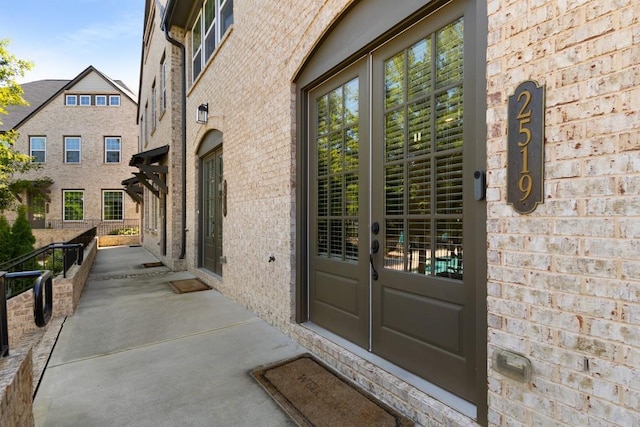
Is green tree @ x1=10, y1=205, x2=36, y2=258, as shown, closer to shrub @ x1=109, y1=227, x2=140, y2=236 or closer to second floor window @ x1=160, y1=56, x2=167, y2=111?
second floor window @ x1=160, y1=56, x2=167, y2=111

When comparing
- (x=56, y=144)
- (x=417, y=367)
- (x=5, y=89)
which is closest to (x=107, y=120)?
(x=56, y=144)

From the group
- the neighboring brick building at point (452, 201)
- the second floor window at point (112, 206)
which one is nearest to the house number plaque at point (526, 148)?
the neighboring brick building at point (452, 201)

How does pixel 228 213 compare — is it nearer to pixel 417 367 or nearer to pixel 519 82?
pixel 417 367

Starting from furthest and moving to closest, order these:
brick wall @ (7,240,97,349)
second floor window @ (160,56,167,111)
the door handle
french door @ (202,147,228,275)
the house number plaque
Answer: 1. second floor window @ (160,56,167,111)
2. french door @ (202,147,228,275)
3. brick wall @ (7,240,97,349)
4. the door handle
5. the house number plaque

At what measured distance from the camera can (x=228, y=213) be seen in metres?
5.57

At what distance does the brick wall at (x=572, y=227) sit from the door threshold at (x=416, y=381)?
0.27m

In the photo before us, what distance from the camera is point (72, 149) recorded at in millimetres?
20406

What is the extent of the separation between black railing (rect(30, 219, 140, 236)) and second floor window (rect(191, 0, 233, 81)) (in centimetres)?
1422

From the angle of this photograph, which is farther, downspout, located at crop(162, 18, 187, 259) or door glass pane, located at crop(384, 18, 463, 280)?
downspout, located at crop(162, 18, 187, 259)

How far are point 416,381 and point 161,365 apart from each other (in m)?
2.24

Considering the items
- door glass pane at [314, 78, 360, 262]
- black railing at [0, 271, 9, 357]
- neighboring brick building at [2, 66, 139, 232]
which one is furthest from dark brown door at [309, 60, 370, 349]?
neighboring brick building at [2, 66, 139, 232]

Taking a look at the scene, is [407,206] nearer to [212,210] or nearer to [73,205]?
[212,210]

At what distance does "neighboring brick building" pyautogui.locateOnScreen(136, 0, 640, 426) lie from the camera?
1.41 m

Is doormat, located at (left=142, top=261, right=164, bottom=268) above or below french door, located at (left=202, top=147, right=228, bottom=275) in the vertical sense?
below
